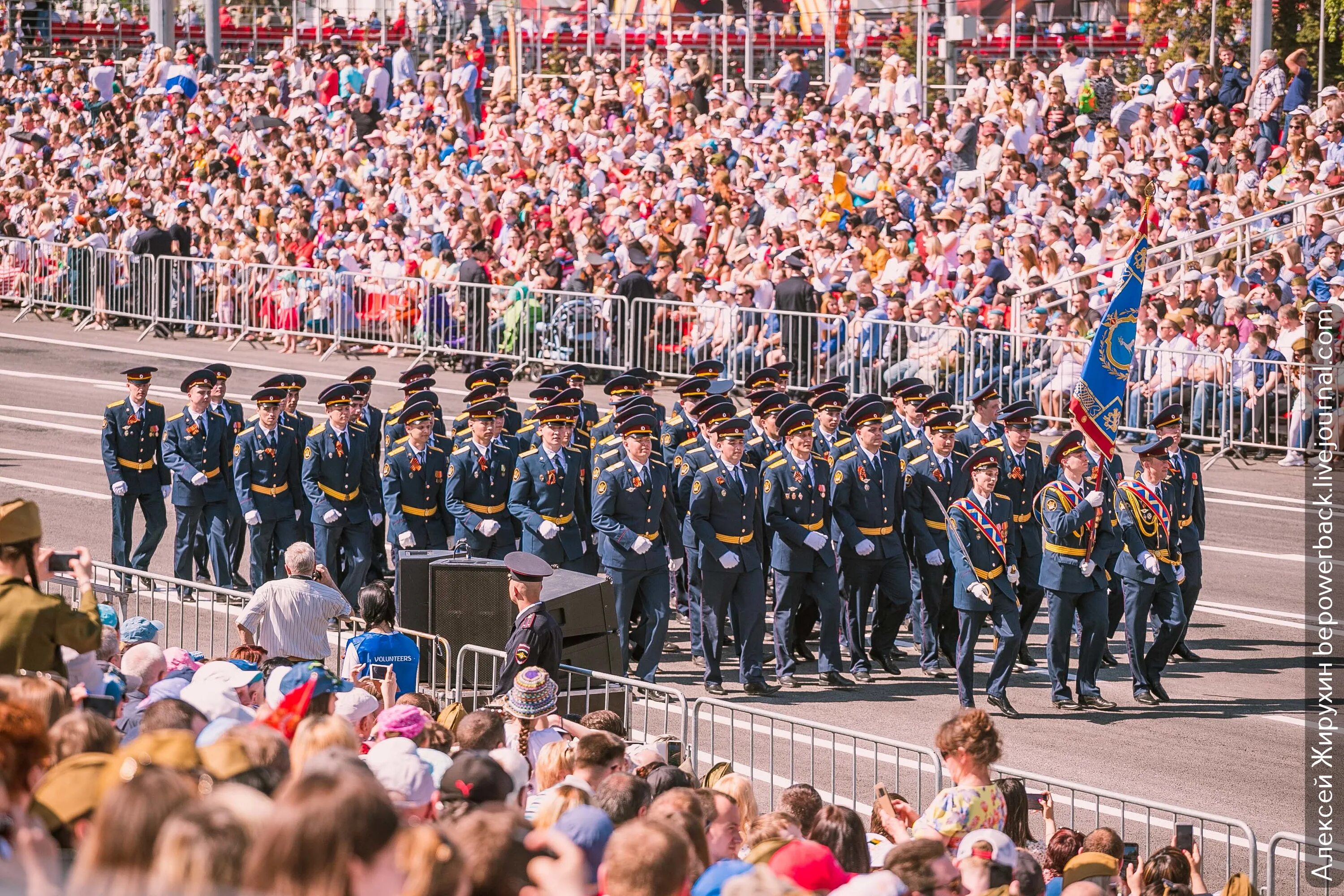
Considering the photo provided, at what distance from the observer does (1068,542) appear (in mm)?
12414

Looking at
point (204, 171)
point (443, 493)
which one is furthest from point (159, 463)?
point (204, 171)

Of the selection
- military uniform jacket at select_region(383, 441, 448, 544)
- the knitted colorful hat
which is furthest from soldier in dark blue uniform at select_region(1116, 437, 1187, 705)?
the knitted colorful hat

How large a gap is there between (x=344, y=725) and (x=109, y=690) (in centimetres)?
145

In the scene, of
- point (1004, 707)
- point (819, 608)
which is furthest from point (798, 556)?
point (1004, 707)

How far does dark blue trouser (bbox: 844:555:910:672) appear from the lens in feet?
43.8

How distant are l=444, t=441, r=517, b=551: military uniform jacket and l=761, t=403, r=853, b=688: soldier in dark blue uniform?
1.92m

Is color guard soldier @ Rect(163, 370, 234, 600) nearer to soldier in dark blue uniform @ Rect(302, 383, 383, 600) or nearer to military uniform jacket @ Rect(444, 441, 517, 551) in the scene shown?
soldier in dark blue uniform @ Rect(302, 383, 383, 600)

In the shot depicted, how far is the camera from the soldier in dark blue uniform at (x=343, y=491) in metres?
14.1

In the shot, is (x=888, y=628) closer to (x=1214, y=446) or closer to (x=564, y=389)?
(x=564, y=389)

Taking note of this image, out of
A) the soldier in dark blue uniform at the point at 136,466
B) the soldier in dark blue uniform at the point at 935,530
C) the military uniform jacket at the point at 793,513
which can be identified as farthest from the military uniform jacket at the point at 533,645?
the soldier in dark blue uniform at the point at 136,466

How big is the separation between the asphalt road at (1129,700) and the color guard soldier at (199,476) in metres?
0.88

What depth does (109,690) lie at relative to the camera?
7352mm

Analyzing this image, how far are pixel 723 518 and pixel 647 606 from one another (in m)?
0.79

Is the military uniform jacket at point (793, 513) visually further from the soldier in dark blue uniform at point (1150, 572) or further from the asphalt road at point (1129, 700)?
the soldier in dark blue uniform at point (1150, 572)
